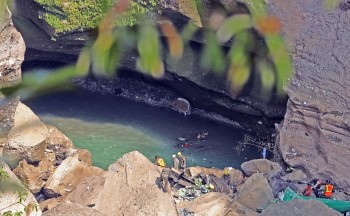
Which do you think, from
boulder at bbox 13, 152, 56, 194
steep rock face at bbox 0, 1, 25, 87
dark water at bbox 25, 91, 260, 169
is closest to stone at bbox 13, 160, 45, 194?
boulder at bbox 13, 152, 56, 194

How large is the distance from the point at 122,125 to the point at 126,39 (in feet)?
20.8

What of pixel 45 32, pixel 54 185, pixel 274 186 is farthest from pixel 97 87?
pixel 274 186

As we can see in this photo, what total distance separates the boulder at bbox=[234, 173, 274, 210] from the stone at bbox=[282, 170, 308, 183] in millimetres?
446

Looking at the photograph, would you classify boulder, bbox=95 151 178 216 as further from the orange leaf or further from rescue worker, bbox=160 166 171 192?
the orange leaf

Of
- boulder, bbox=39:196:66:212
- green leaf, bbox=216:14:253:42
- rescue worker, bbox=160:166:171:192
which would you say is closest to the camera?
green leaf, bbox=216:14:253:42

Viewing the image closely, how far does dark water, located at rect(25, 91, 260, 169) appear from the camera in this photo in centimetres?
631

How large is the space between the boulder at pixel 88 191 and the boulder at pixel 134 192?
0.12 m

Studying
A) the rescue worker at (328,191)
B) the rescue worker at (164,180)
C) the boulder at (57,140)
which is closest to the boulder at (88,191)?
the rescue worker at (164,180)

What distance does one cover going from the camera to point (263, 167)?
5273 millimetres

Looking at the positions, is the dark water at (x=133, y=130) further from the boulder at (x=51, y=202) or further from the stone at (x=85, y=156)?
the boulder at (x=51, y=202)

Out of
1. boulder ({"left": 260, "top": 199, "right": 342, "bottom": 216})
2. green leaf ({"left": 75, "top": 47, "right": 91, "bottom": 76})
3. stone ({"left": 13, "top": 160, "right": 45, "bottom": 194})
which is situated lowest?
stone ({"left": 13, "top": 160, "right": 45, "bottom": 194})

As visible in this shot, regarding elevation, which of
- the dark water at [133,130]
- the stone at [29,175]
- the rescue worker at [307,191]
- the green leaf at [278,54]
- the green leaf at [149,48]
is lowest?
the stone at [29,175]

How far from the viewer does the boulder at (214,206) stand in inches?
178

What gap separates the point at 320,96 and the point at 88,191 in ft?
7.83
